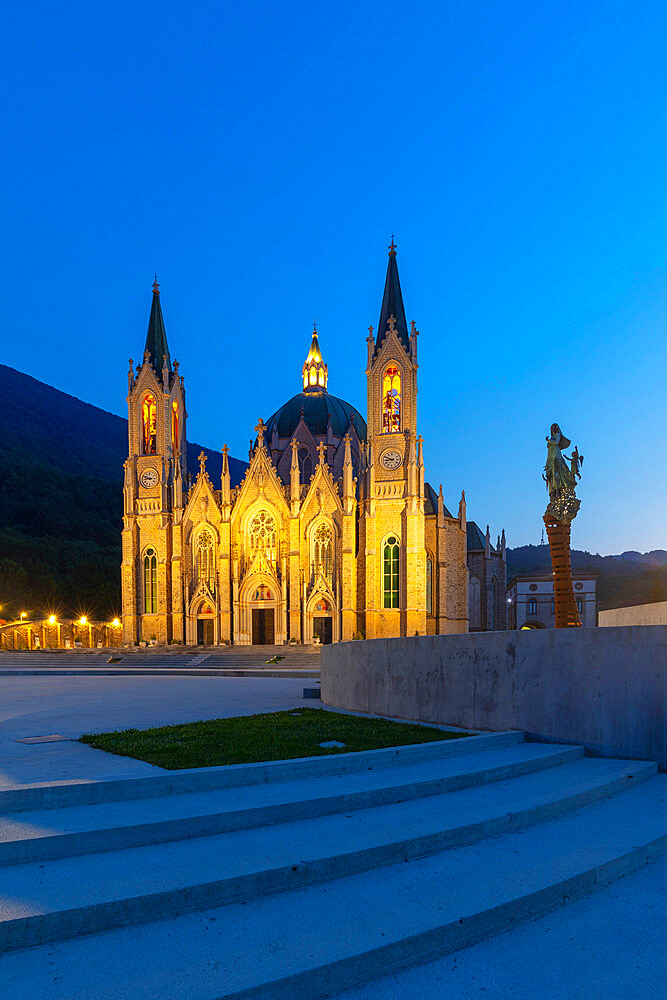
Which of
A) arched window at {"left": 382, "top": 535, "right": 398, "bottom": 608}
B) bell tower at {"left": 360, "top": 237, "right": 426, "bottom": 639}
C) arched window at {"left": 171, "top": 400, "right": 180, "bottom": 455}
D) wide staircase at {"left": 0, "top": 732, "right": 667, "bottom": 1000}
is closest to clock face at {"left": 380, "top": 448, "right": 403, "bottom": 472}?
bell tower at {"left": 360, "top": 237, "right": 426, "bottom": 639}

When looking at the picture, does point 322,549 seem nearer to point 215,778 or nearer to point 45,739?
point 45,739

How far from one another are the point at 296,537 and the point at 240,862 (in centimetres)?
4344

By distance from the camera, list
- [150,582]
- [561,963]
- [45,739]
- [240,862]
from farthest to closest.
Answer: [150,582]
[45,739]
[240,862]
[561,963]

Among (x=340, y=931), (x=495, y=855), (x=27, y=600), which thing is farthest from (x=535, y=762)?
(x=27, y=600)

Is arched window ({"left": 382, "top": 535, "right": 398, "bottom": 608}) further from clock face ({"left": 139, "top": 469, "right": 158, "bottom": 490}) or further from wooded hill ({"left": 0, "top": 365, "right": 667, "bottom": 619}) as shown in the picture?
clock face ({"left": 139, "top": 469, "right": 158, "bottom": 490})

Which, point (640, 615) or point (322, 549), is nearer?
point (640, 615)

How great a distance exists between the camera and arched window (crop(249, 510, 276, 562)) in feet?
163

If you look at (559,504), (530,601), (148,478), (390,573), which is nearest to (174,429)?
(148,478)

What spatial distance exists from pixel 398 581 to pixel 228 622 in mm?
11526

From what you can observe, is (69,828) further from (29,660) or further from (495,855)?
(29,660)

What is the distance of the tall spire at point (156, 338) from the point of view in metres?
55.4

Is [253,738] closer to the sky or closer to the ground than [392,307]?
closer to the ground

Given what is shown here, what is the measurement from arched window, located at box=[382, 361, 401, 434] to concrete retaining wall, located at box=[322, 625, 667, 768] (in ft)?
121

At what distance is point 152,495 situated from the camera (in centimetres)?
5297
